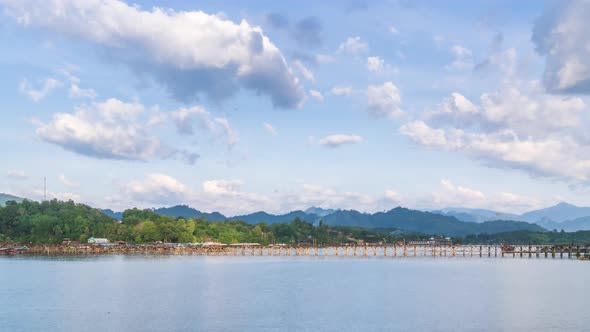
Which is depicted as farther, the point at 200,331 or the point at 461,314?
the point at 461,314

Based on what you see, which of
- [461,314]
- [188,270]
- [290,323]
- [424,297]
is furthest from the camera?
[188,270]

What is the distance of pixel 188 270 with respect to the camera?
13388 centimetres

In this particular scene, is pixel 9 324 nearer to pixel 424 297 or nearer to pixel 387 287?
pixel 424 297

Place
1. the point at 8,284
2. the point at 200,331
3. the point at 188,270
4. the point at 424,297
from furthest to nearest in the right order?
the point at 188,270
the point at 8,284
the point at 424,297
the point at 200,331

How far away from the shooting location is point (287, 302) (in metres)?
79.6

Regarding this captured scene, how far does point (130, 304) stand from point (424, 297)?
39896 millimetres

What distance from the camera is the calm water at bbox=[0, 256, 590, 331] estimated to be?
203ft

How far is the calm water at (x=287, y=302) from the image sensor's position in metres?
61.8

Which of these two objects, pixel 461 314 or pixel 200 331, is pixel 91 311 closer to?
pixel 200 331

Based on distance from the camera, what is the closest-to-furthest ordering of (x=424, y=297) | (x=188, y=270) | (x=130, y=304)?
(x=130, y=304), (x=424, y=297), (x=188, y=270)

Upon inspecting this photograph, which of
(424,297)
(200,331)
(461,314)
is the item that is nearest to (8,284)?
(200,331)

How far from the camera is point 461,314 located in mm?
68688

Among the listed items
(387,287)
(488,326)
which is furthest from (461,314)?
(387,287)

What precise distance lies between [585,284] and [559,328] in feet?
167
